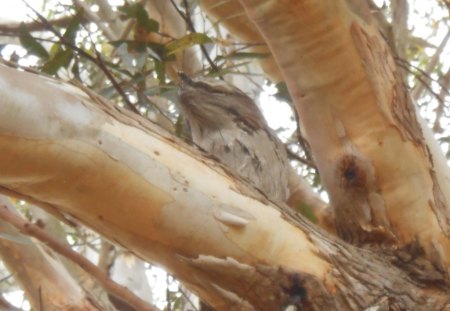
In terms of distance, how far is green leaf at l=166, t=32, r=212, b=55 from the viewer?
169 cm

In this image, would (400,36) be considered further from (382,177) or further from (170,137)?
(170,137)

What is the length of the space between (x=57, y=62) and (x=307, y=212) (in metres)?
0.63

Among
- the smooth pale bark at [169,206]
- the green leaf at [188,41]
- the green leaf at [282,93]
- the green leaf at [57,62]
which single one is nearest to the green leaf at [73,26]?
the green leaf at [57,62]

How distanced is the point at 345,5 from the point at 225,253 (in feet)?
1.58

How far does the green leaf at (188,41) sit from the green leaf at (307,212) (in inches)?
16.2

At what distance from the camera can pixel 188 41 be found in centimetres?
174

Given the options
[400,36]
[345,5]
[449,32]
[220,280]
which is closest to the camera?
[220,280]

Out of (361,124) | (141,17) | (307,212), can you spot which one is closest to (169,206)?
(361,124)

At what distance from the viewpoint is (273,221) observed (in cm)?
109

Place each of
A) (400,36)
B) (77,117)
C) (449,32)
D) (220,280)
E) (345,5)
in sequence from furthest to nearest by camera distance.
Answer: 1. (449,32)
2. (400,36)
3. (345,5)
4. (220,280)
5. (77,117)

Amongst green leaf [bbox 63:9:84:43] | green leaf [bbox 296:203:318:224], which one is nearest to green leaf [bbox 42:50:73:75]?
green leaf [bbox 63:9:84:43]

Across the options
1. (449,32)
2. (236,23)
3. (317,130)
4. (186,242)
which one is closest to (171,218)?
(186,242)

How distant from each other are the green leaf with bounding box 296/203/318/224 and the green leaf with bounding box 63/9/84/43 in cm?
62

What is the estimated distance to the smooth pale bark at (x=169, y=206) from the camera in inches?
36.0
